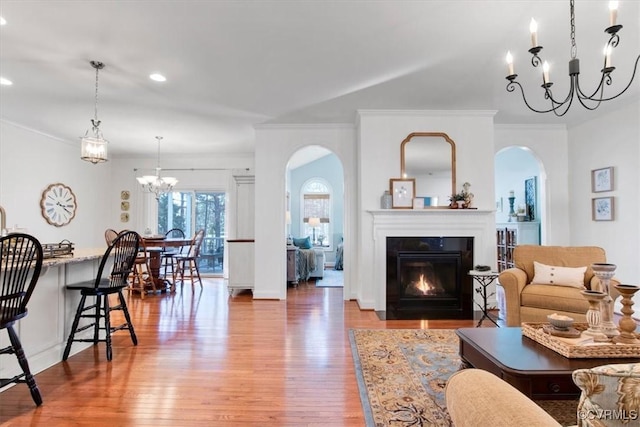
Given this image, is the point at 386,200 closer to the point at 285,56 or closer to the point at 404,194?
the point at 404,194

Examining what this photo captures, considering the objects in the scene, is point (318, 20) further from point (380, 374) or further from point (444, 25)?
point (380, 374)

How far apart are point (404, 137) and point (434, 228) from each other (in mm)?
1271

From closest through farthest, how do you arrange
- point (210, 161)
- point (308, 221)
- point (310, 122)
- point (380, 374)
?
point (380, 374), point (310, 122), point (210, 161), point (308, 221)

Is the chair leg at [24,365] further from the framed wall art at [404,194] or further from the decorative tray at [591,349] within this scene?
the framed wall art at [404,194]

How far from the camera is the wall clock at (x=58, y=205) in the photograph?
5809 mm

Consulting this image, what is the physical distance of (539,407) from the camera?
2.96 feet

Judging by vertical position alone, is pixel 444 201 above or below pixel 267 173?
below

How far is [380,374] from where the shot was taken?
2.59 m

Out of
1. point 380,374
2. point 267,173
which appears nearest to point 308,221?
point 267,173

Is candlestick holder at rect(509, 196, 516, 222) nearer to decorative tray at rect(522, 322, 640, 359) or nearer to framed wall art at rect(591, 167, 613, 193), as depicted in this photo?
framed wall art at rect(591, 167, 613, 193)

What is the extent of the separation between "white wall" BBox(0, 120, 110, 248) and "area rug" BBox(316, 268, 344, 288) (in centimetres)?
464

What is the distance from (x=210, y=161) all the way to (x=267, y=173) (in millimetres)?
2815

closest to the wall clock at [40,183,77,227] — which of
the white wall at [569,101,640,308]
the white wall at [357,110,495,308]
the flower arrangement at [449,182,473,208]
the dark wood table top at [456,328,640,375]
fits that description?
the white wall at [357,110,495,308]

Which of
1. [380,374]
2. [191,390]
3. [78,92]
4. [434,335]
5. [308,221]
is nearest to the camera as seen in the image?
[191,390]
